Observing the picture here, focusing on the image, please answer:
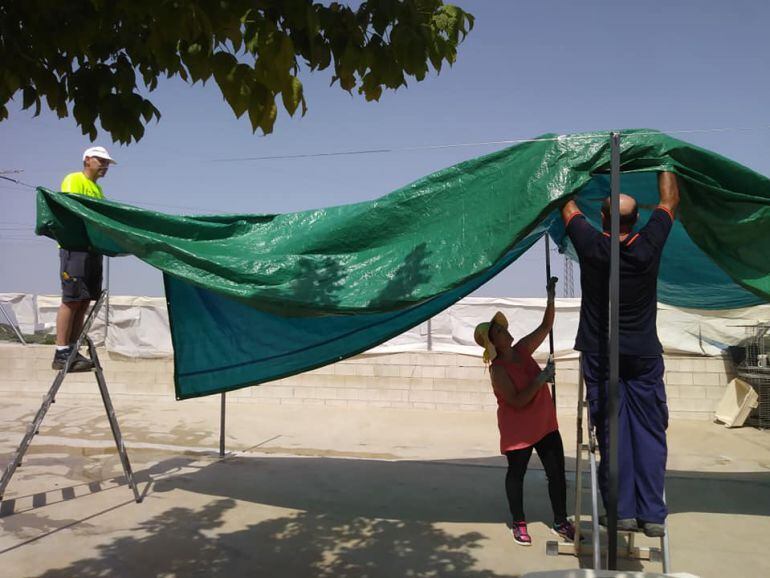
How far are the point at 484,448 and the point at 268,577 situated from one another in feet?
12.7

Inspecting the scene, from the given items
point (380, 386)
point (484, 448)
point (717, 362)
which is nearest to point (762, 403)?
point (717, 362)

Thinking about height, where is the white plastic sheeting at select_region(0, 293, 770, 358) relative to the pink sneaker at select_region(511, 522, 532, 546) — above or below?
above

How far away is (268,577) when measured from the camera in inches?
134

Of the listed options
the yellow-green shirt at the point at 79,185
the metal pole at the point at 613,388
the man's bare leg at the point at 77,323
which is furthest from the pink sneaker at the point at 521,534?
the yellow-green shirt at the point at 79,185

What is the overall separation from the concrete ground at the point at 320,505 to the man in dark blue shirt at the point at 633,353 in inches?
35.7

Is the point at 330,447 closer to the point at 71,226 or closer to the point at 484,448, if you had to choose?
the point at 484,448

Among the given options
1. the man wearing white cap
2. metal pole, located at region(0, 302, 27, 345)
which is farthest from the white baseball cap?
metal pole, located at region(0, 302, 27, 345)

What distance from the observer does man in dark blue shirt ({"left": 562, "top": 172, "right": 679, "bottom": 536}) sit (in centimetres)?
290

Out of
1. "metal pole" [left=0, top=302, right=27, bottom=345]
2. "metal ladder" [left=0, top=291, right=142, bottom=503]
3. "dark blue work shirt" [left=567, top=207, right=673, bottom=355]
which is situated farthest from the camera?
"metal pole" [left=0, top=302, right=27, bottom=345]

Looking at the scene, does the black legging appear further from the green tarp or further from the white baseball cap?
the white baseball cap

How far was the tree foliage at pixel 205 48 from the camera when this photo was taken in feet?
7.68

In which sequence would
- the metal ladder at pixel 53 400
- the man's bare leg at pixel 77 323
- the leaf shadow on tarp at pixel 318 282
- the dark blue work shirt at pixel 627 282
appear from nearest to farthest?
1. the dark blue work shirt at pixel 627 282
2. the leaf shadow on tarp at pixel 318 282
3. the metal ladder at pixel 53 400
4. the man's bare leg at pixel 77 323

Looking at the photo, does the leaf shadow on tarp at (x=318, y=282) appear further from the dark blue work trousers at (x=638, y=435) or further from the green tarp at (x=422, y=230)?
the dark blue work trousers at (x=638, y=435)

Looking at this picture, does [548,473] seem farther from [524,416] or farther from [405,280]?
[405,280]
